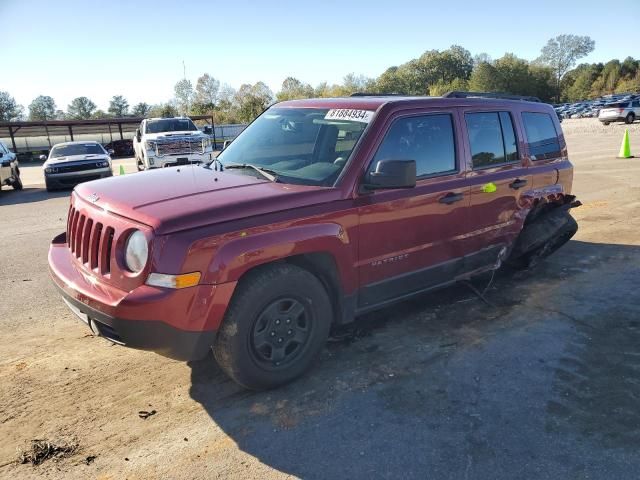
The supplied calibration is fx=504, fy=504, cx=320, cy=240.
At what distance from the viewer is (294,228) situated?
3.27m

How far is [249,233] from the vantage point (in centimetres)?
308

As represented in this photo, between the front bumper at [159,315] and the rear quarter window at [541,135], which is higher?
the rear quarter window at [541,135]

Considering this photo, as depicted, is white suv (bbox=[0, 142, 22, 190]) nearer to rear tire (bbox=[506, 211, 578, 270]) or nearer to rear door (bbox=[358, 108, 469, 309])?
rear door (bbox=[358, 108, 469, 309])

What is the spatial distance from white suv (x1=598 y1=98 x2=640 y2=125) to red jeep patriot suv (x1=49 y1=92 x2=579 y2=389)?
36.1 meters

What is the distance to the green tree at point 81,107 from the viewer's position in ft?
385

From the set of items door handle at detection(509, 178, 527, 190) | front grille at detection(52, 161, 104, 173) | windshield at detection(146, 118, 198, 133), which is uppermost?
windshield at detection(146, 118, 198, 133)

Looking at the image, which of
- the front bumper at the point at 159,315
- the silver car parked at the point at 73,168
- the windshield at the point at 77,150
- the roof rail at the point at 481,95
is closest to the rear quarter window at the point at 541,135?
the roof rail at the point at 481,95

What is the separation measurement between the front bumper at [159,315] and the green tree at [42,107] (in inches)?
5032

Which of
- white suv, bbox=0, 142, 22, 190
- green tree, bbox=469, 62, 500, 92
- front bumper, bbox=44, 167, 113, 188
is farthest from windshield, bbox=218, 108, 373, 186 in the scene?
green tree, bbox=469, 62, 500, 92

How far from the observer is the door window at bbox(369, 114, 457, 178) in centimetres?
388

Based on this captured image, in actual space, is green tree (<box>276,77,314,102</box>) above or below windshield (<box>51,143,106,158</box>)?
above

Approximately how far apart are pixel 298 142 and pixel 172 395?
84.4 inches

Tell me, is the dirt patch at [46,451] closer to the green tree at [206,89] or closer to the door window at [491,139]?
the door window at [491,139]

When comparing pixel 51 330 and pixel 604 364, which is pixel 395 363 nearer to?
pixel 604 364
